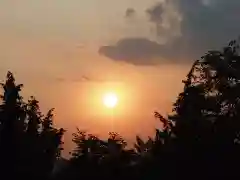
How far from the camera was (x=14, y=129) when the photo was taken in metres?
35.3

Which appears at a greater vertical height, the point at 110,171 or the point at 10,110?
the point at 10,110

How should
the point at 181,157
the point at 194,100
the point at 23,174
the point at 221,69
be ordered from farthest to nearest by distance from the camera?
1. the point at 221,69
2. the point at 194,100
3. the point at 23,174
4. the point at 181,157

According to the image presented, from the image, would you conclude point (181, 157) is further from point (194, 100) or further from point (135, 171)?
point (194, 100)

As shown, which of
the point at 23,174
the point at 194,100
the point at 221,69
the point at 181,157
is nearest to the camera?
the point at 181,157

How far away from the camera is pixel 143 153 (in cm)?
3634

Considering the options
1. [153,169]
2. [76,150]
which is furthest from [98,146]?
[153,169]

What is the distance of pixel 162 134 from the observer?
121 ft

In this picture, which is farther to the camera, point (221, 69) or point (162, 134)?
point (221, 69)

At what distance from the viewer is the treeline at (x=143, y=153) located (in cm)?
3166

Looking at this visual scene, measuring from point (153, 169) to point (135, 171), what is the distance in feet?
3.21

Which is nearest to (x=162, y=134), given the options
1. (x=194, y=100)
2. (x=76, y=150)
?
(x=194, y=100)

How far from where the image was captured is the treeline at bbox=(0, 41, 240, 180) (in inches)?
1246

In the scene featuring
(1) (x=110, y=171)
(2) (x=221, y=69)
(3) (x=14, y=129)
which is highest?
(2) (x=221, y=69)

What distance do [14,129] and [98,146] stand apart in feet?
15.6
